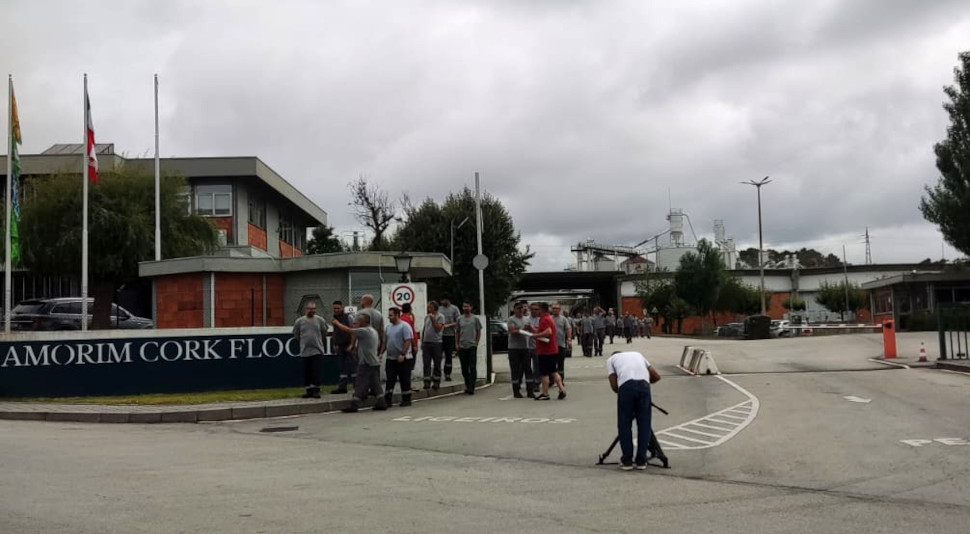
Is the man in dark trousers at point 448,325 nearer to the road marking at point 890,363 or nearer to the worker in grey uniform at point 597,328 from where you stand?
the road marking at point 890,363

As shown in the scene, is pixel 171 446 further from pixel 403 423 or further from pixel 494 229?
pixel 494 229

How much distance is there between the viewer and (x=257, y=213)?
4938cm

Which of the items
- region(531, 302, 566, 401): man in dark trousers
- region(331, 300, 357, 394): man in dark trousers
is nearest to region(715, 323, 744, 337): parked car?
region(531, 302, 566, 401): man in dark trousers

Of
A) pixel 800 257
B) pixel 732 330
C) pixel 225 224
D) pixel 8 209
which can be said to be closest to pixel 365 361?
pixel 8 209

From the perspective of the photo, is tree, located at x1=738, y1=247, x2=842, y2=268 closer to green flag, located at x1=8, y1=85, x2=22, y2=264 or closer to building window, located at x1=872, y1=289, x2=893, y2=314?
building window, located at x1=872, y1=289, x2=893, y2=314

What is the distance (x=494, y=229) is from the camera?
168ft

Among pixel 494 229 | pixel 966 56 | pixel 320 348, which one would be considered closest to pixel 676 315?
pixel 494 229

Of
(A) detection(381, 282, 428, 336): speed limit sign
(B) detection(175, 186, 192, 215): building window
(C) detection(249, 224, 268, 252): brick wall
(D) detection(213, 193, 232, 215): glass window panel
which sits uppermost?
(D) detection(213, 193, 232, 215): glass window panel

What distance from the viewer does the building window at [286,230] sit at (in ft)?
181

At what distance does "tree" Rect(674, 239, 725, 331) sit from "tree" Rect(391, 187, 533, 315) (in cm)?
1810

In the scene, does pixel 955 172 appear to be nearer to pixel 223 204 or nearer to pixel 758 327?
pixel 758 327

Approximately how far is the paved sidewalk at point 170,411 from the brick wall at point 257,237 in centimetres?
3141

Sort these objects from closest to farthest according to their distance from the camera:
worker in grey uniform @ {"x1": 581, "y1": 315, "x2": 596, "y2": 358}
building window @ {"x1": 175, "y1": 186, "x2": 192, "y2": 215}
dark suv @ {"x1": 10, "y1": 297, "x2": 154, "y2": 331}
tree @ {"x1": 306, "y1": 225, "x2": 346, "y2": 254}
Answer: dark suv @ {"x1": 10, "y1": 297, "x2": 154, "y2": 331}, worker in grey uniform @ {"x1": 581, "y1": 315, "x2": 596, "y2": 358}, building window @ {"x1": 175, "y1": 186, "x2": 192, "y2": 215}, tree @ {"x1": 306, "y1": 225, "x2": 346, "y2": 254}

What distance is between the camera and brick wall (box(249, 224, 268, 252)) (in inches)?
1858
